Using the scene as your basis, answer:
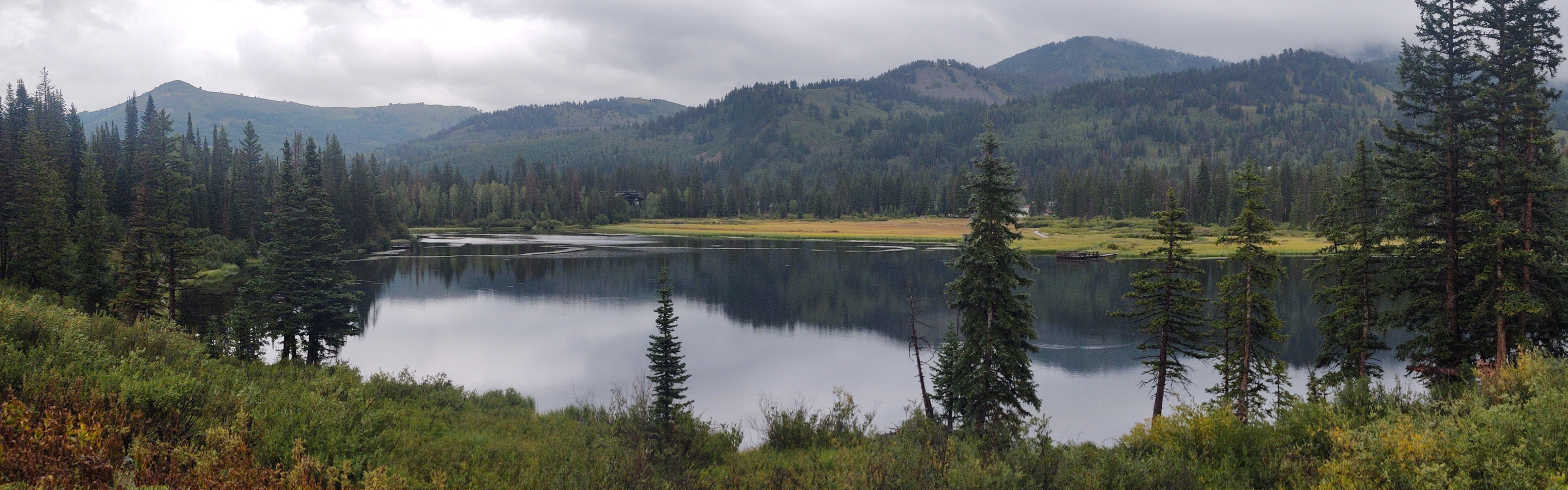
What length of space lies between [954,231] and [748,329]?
88.2 meters

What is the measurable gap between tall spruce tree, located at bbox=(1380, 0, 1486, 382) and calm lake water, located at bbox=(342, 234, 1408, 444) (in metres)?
6.42

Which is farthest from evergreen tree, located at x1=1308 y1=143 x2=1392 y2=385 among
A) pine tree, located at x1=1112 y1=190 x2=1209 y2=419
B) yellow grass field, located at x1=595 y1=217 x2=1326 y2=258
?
yellow grass field, located at x1=595 y1=217 x2=1326 y2=258

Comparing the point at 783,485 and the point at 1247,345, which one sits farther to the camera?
the point at 1247,345

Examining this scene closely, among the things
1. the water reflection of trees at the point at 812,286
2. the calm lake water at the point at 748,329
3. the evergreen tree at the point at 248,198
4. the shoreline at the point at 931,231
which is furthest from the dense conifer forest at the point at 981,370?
the shoreline at the point at 931,231

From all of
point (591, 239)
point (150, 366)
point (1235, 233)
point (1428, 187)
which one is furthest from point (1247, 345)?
point (591, 239)

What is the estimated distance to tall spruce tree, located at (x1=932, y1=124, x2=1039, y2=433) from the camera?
21.5 metres

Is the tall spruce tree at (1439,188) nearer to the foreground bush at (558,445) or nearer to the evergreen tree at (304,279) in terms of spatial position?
the foreground bush at (558,445)

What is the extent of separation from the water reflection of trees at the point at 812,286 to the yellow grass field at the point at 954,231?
1174cm

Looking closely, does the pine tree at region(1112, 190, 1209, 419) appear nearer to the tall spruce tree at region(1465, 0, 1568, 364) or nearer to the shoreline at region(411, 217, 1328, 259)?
the tall spruce tree at region(1465, 0, 1568, 364)

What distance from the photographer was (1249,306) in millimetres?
24188

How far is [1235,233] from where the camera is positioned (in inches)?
942

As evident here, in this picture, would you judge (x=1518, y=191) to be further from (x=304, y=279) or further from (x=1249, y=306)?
(x=304, y=279)

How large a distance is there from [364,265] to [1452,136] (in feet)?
283

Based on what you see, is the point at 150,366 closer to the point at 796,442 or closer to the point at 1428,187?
the point at 796,442
